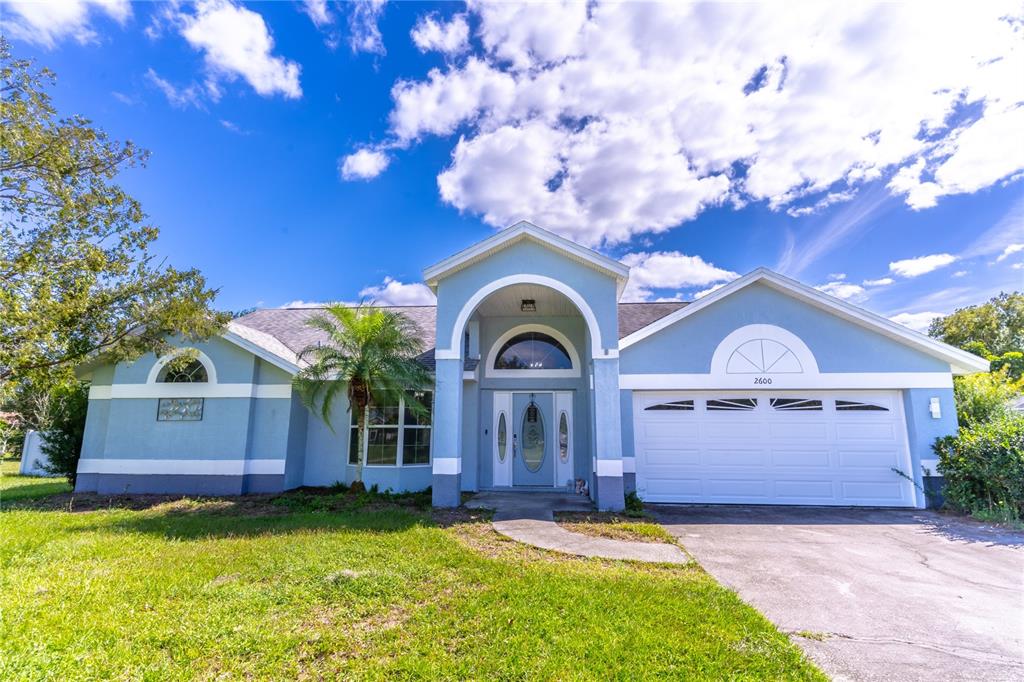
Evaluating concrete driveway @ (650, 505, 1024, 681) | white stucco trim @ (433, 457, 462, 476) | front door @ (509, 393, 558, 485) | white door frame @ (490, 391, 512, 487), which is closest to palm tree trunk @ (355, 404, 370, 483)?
white stucco trim @ (433, 457, 462, 476)

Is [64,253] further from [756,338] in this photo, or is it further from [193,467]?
[756,338]

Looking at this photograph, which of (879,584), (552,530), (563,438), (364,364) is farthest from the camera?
A: (563,438)

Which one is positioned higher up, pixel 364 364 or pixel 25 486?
pixel 364 364

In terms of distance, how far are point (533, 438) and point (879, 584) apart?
299 inches

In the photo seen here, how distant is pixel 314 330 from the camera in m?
14.4

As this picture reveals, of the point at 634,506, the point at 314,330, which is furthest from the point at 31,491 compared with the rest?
the point at 634,506

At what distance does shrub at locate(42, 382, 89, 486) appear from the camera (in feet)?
40.1

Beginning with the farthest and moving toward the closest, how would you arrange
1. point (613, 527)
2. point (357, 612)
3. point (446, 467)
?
point (446, 467), point (613, 527), point (357, 612)

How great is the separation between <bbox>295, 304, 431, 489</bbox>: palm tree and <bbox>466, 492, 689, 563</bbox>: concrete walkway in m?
2.86

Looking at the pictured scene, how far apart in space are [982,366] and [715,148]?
300 inches

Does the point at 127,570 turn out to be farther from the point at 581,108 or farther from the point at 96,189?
the point at 581,108

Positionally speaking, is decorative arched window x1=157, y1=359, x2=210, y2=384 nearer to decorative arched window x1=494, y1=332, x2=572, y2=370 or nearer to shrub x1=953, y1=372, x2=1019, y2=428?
decorative arched window x1=494, y1=332, x2=572, y2=370

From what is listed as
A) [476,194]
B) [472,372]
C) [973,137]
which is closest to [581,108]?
[476,194]

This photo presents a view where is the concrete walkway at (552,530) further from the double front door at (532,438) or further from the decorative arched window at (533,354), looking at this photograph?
the decorative arched window at (533,354)
